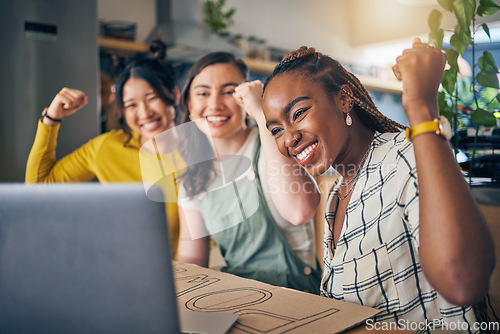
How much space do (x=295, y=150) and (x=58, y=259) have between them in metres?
0.62

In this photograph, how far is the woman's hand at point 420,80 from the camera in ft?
2.20

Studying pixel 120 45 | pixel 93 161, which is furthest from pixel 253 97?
pixel 120 45

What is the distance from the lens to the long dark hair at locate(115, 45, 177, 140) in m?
1.66

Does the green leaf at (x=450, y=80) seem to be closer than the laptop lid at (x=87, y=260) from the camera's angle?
No

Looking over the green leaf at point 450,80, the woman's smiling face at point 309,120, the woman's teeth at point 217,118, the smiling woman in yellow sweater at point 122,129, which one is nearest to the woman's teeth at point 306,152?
the woman's smiling face at point 309,120

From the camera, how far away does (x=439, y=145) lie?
2.10ft

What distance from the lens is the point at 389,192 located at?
80 centimetres

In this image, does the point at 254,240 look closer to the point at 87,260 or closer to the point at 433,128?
the point at 433,128

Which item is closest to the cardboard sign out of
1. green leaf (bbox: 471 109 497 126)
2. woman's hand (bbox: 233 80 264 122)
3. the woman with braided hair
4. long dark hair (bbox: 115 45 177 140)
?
the woman with braided hair

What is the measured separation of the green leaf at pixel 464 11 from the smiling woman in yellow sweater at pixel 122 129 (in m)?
1.11

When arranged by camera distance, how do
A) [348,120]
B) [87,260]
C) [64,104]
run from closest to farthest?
[87,260], [348,120], [64,104]

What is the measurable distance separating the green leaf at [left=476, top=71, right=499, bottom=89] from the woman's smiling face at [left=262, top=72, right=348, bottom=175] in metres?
0.37

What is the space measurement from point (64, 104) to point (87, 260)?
4.69ft

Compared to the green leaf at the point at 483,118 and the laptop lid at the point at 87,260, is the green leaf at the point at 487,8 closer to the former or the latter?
the green leaf at the point at 483,118
